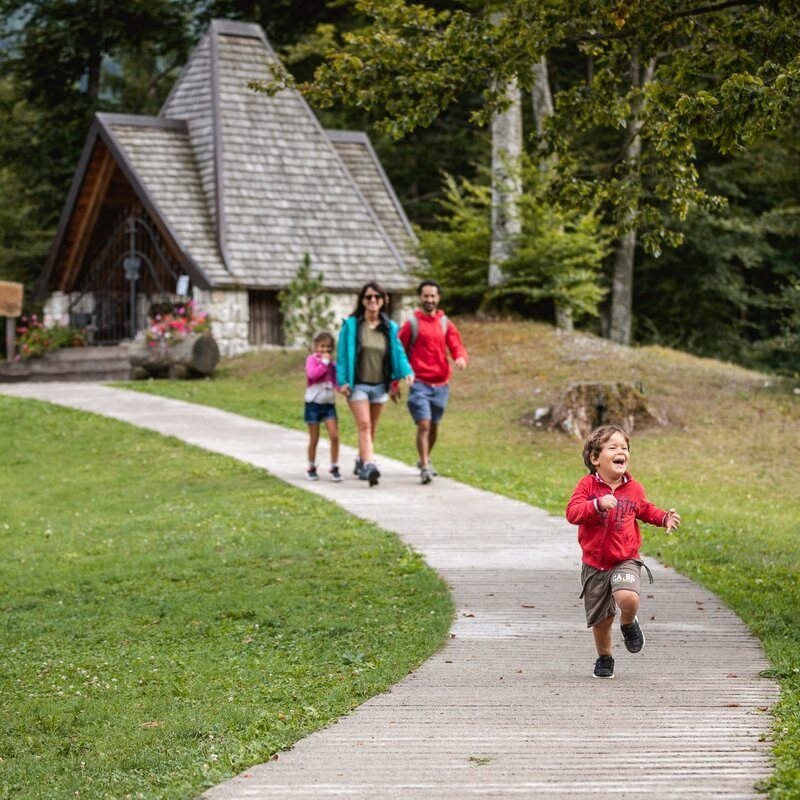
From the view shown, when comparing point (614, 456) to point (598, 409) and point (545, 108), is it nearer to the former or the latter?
point (598, 409)

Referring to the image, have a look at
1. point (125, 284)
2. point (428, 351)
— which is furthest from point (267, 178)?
point (428, 351)

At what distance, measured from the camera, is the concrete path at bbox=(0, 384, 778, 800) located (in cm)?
566

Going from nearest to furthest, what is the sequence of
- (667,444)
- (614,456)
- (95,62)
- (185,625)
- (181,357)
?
(614,456)
(185,625)
(667,444)
(181,357)
(95,62)

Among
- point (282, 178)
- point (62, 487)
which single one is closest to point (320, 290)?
point (282, 178)

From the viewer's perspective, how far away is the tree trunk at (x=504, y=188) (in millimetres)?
25375

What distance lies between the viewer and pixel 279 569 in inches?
436

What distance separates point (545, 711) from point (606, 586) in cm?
99

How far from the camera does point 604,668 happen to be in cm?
744

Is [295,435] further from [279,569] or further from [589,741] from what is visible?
[589,741]

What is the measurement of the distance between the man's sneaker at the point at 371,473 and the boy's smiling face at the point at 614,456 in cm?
745

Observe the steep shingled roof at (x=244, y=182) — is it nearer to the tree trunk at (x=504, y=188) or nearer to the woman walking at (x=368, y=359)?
the tree trunk at (x=504, y=188)

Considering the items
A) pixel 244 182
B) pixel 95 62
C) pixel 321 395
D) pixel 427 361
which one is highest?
pixel 95 62

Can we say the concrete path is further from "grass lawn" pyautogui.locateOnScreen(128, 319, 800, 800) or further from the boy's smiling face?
the boy's smiling face

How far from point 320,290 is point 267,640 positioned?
18.2 m
